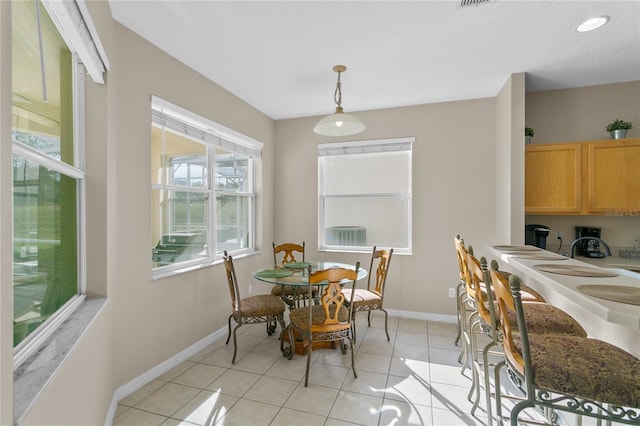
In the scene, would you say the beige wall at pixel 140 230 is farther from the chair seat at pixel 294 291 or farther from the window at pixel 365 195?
the window at pixel 365 195

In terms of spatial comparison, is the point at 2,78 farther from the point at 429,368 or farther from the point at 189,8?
the point at 429,368

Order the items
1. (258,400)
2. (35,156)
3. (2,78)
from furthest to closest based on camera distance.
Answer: (258,400) → (35,156) → (2,78)

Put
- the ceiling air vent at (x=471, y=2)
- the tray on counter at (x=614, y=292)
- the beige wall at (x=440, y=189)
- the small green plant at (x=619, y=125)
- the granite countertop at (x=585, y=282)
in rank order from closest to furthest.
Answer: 1. the granite countertop at (x=585, y=282)
2. the tray on counter at (x=614, y=292)
3. the ceiling air vent at (x=471, y=2)
4. the small green plant at (x=619, y=125)
5. the beige wall at (x=440, y=189)

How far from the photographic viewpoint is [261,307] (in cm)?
277

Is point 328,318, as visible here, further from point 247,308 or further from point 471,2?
point 471,2

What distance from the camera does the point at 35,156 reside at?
1.15m

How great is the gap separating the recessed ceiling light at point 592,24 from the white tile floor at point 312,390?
113 inches

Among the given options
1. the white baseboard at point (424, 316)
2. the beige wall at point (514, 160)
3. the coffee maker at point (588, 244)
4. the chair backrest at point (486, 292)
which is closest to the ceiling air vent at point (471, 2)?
the beige wall at point (514, 160)

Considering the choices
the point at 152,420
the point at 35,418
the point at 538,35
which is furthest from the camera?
the point at 538,35

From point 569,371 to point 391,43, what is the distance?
2.40m

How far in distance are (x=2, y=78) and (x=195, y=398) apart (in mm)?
2228

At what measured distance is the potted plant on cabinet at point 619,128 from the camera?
2.85 m

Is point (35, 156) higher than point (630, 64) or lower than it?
lower

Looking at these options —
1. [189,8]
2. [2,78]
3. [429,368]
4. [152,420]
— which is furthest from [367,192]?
[2,78]
